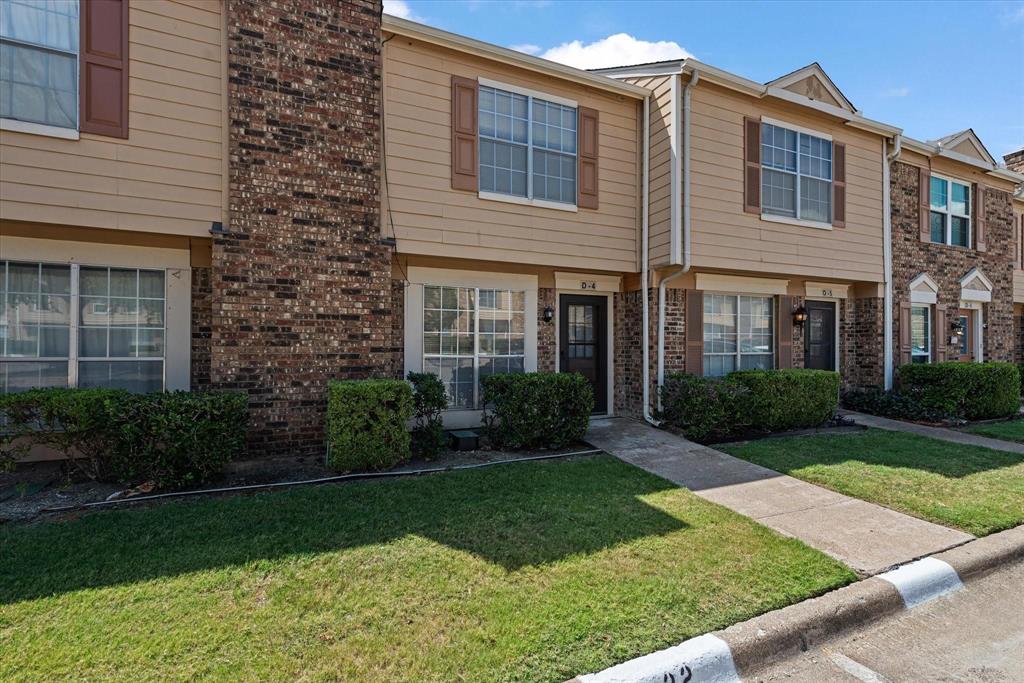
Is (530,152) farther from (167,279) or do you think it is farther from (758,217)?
(167,279)

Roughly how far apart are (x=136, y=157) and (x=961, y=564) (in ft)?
28.8

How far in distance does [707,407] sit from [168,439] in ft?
22.7

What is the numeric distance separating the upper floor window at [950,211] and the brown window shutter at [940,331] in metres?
1.55

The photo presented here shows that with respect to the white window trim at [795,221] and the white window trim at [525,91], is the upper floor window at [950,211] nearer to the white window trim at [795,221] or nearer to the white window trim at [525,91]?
the white window trim at [795,221]

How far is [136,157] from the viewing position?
6.11 metres

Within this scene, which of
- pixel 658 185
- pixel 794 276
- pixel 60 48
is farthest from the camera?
pixel 794 276

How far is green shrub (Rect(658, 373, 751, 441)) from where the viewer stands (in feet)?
26.6

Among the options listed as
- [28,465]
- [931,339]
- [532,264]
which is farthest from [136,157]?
[931,339]

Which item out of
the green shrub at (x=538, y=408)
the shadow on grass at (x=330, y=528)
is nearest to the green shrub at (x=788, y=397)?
the green shrub at (x=538, y=408)

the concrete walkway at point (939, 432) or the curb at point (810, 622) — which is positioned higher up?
the concrete walkway at point (939, 432)

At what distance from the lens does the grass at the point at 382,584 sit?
2.80 metres

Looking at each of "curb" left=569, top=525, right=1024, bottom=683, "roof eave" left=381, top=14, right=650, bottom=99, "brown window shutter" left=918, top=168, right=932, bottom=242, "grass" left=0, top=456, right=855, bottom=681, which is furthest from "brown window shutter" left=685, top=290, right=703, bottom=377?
"brown window shutter" left=918, top=168, right=932, bottom=242

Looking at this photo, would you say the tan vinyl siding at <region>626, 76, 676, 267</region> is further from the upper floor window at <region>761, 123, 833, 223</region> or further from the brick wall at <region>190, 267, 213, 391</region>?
the brick wall at <region>190, 267, 213, 391</region>

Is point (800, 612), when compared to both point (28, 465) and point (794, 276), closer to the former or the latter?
point (28, 465)
